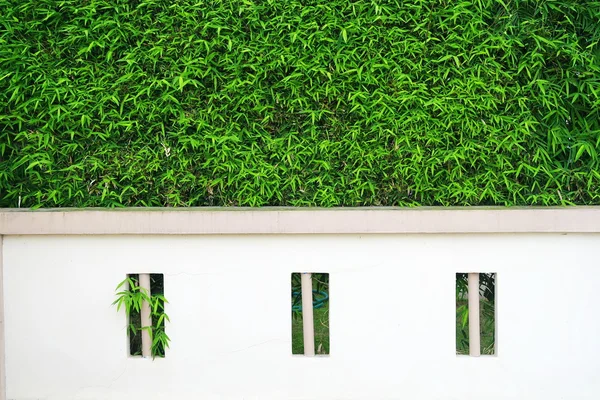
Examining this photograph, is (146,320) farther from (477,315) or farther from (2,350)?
(477,315)

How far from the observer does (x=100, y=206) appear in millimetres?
3873

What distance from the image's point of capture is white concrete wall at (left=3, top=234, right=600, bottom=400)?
3773 millimetres

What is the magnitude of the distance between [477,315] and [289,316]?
116cm

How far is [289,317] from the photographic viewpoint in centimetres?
384

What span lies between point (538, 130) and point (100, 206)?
2.70 meters

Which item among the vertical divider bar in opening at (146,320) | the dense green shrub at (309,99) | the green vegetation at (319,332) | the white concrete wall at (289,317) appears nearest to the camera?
the dense green shrub at (309,99)

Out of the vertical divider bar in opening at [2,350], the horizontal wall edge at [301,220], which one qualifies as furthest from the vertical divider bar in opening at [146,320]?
the vertical divider bar in opening at [2,350]

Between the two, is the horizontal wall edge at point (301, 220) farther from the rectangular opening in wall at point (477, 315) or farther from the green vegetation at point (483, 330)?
the green vegetation at point (483, 330)

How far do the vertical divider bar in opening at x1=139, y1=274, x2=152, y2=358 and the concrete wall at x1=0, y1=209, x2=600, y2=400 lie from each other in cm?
7

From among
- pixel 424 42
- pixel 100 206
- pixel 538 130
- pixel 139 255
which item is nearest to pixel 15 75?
pixel 100 206

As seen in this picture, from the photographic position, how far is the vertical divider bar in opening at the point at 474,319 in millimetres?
3842

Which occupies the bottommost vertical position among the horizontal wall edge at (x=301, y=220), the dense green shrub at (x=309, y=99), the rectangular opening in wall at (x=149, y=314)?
the rectangular opening in wall at (x=149, y=314)

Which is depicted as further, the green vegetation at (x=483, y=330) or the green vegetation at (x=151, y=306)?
the green vegetation at (x=483, y=330)

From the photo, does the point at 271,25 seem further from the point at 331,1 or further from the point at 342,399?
the point at 342,399
